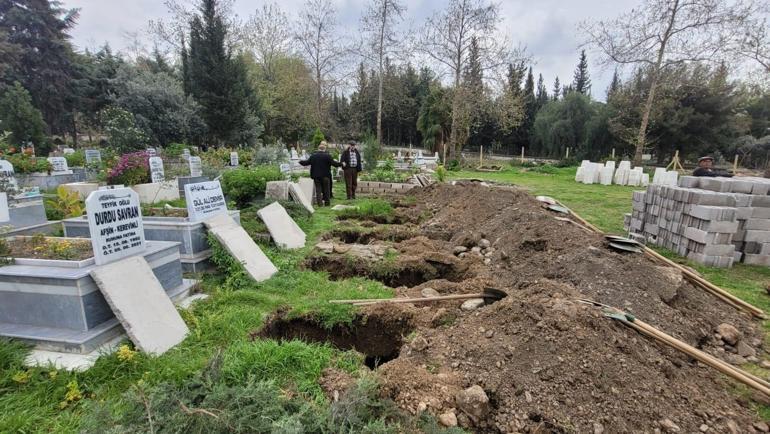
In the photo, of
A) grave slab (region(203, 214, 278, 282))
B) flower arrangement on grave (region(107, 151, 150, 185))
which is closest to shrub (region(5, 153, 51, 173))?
flower arrangement on grave (region(107, 151, 150, 185))

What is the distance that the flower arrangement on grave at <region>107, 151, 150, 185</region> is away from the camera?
26.8 ft

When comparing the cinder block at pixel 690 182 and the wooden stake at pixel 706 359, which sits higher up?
the cinder block at pixel 690 182

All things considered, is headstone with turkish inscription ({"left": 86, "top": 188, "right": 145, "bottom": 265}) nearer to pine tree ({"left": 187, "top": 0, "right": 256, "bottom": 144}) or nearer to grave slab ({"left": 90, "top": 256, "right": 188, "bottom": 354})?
grave slab ({"left": 90, "top": 256, "right": 188, "bottom": 354})

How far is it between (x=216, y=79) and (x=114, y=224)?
21050 millimetres

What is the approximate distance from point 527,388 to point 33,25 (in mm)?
40883

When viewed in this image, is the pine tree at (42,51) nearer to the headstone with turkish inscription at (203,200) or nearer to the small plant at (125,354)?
the headstone with turkish inscription at (203,200)

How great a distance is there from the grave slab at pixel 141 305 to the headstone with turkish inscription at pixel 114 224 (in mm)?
114

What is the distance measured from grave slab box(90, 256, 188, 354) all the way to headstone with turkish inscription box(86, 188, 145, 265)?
11 cm

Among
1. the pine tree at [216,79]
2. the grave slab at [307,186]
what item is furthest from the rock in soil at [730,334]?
the pine tree at [216,79]

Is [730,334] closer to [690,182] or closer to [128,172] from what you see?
[690,182]

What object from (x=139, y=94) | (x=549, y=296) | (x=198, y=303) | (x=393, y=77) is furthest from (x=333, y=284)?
(x=393, y=77)

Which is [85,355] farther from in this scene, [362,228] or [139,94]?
[139,94]

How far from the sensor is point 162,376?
2418 mm

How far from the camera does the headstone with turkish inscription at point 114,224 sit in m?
2.89
